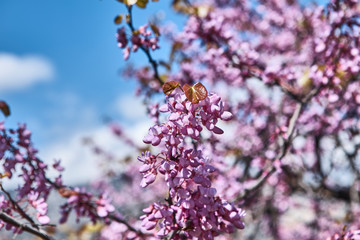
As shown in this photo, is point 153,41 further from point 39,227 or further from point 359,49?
point 359,49

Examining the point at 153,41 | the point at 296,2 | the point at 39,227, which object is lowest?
the point at 39,227

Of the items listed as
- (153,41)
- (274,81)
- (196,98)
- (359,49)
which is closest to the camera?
(196,98)

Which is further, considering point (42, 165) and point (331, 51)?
→ point (331, 51)

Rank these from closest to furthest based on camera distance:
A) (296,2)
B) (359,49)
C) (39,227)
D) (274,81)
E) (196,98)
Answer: (196,98)
(39,227)
(359,49)
(274,81)
(296,2)

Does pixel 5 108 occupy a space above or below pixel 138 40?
below

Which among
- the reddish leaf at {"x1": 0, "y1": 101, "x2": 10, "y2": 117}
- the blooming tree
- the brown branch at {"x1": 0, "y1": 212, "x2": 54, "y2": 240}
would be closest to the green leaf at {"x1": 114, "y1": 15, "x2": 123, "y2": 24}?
the blooming tree

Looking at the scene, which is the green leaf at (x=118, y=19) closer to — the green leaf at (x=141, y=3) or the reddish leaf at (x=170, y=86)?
the green leaf at (x=141, y=3)

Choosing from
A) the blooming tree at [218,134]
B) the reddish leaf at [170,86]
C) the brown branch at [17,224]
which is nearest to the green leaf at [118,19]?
the blooming tree at [218,134]

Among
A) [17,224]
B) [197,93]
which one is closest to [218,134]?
[197,93]

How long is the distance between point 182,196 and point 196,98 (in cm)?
39

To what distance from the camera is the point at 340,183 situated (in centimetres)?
650

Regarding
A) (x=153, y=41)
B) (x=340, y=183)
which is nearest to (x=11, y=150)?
(x=153, y=41)

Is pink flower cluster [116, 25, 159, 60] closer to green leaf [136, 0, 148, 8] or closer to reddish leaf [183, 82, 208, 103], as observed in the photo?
green leaf [136, 0, 148, 8]

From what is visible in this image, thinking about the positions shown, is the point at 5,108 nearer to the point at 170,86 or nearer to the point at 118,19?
the point at 118,19
